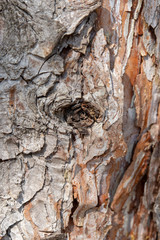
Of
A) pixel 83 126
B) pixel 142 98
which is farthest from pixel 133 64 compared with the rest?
pixel 83 126

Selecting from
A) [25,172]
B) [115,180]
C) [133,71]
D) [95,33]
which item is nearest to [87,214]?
[115,180]

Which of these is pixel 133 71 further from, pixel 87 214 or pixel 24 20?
pixel 87 214

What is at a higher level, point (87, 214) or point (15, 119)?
point (15, 119)

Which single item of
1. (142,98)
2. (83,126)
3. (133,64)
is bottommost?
(83,126)

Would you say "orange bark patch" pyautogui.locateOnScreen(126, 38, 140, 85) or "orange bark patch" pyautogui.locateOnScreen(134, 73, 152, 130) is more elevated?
"orange bark patch" pyautogui.locateOnScreen(126, 38, 140, 85)

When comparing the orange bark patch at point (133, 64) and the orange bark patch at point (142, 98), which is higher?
the orange bark patch at point (133, 64)

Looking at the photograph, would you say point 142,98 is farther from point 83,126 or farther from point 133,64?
point 83,126

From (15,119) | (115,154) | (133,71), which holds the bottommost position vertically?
(115,154)

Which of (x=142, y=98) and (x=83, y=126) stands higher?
(x=142, y=98)
